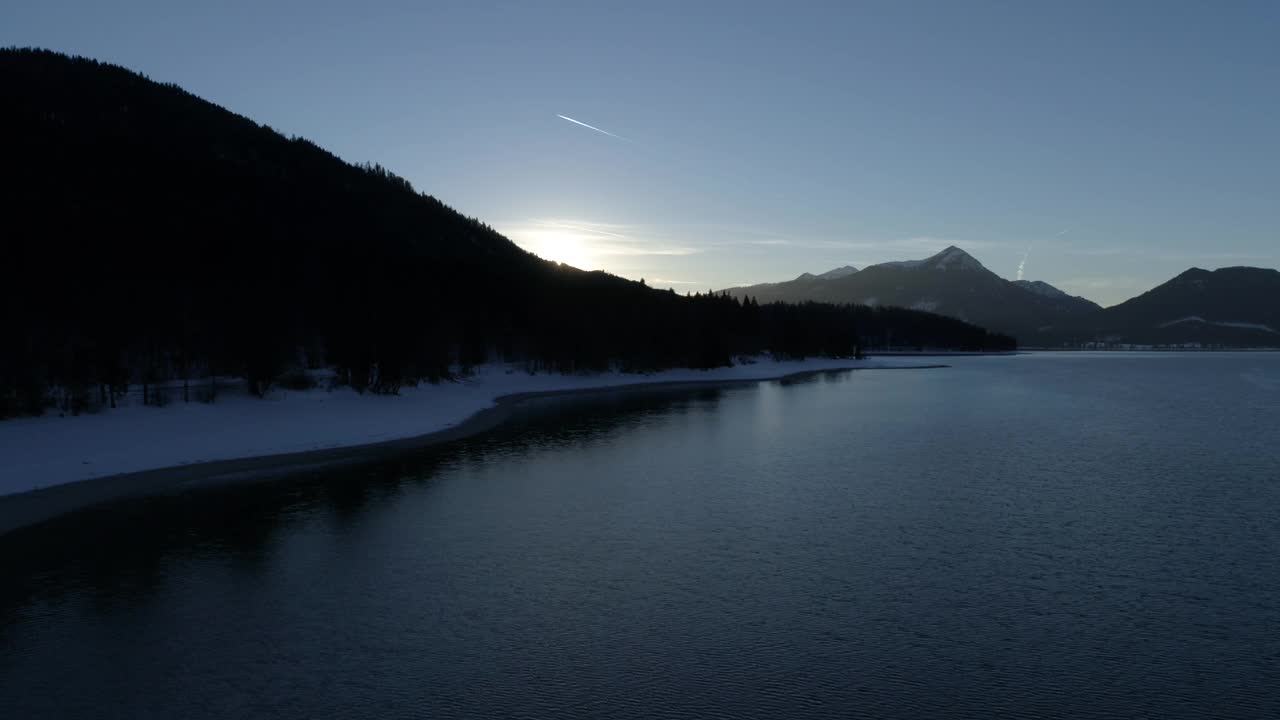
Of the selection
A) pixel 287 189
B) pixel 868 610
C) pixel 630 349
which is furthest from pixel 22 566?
pixel 287 189

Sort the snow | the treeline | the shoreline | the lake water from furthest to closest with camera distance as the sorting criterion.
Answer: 1. the treeline
2. the snow
3. the shoreline
4. the lake water

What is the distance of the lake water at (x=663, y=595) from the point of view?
36.3 feet

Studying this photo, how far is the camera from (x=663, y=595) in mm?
15781

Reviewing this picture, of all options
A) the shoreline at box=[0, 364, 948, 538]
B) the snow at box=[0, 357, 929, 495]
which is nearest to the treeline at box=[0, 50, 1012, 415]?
the snow at box=[0, 357, 929, 495]

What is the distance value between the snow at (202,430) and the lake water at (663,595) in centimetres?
659

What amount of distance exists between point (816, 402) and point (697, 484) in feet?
154

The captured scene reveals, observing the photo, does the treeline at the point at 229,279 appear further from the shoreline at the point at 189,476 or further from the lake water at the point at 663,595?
the lake water at the point at 663,595

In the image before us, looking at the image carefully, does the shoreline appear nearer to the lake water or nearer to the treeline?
the lake water

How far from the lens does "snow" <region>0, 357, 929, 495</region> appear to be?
2986cm

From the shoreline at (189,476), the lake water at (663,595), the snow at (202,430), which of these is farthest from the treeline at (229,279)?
the lake water at (663,595)

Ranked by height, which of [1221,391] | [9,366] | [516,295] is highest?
[516,295]

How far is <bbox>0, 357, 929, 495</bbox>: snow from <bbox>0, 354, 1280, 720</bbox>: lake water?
6593 mm

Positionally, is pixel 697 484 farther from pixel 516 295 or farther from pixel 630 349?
pixel 516 295

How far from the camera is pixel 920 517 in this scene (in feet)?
76.2
